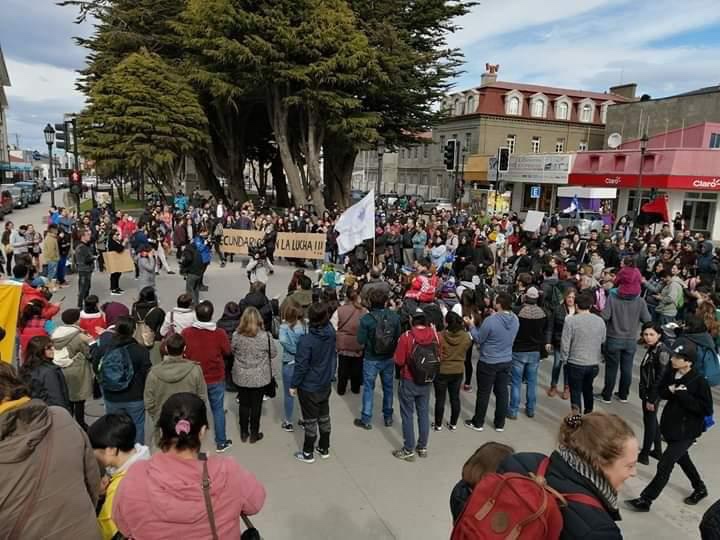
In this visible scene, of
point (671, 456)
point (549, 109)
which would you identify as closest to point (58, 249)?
point (671, 456)

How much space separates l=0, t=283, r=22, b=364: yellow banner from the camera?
6273mm

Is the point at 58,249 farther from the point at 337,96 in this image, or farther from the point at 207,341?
the point at 337,96

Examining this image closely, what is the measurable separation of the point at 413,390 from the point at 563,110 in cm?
5528

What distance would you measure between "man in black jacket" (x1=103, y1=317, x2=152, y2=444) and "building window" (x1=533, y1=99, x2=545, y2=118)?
5421 cm

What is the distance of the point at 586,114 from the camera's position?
180 ft

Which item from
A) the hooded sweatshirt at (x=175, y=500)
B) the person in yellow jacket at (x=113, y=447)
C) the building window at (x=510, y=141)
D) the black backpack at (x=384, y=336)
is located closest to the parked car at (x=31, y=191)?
the building window at (x=510, y=141)

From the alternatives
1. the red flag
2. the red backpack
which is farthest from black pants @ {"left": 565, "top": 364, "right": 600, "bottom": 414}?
the red flag

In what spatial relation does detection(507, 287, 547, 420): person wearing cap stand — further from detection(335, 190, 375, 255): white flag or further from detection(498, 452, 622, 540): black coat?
detection(335, 190, 375, 255): white flag

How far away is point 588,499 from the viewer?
7.32 ft

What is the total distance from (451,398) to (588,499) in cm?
451

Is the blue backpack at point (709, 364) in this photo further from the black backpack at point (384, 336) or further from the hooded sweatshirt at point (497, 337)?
the black backpack at point (384, 336)

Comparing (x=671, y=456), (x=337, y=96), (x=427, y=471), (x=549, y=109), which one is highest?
(x=549, y=109)

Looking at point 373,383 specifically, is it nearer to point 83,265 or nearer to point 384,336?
point 384,336

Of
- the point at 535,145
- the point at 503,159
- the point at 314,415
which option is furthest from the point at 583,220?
the point at 535,145
